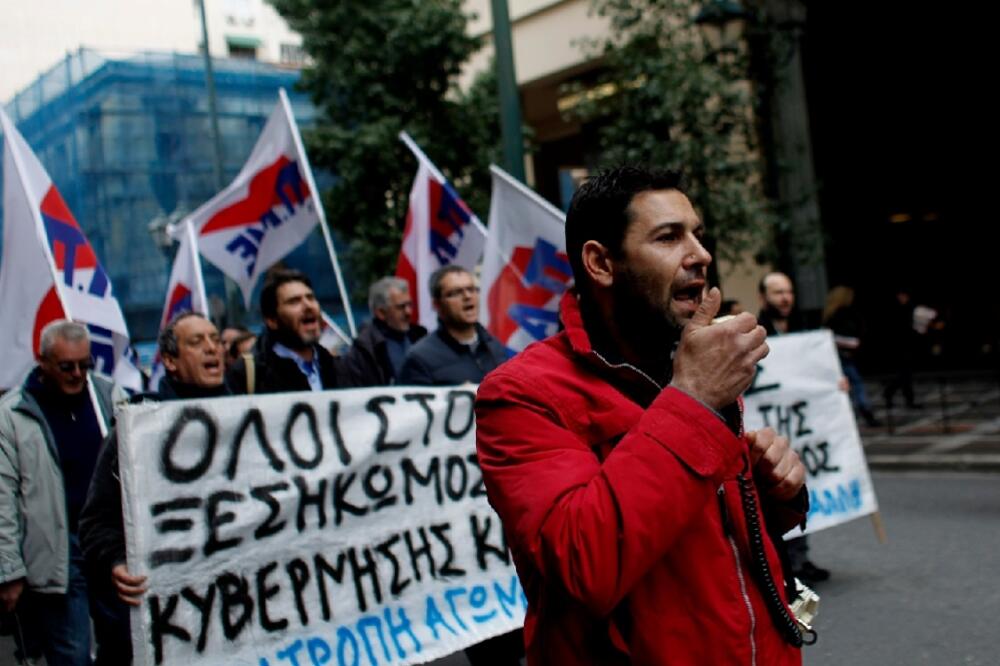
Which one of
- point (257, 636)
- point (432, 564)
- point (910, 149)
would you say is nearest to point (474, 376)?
point (432, 564)

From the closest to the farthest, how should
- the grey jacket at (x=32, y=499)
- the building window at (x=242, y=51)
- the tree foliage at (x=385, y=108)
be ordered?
the grey jacket at (x=32, y=499) → the tree foliage at (x=385, y=108) → the building window at (x=242, y=51)

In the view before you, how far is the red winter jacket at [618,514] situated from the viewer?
1.44 m

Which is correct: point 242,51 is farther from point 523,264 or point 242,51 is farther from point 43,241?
point 43,241

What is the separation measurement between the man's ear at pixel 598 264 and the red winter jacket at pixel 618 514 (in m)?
0.08

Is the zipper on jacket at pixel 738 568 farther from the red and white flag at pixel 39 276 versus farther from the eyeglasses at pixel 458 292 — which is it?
the red and white flag at pixel 39 276

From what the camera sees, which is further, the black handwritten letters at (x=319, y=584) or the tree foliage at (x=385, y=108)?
the tree foliage at (x=385, y=108)

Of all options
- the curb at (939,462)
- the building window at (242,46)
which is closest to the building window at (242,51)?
the building window at (242,46)

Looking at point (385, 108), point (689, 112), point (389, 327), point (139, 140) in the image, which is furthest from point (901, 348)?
point (139, 140)

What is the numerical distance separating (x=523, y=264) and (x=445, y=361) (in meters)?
1.83

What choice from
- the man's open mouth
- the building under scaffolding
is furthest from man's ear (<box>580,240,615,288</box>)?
the building under scaffolding

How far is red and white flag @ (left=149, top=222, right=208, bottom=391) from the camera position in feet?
25.5

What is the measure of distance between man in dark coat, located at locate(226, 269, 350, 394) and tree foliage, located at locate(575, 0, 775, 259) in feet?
23.7

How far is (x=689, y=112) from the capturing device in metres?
12.1

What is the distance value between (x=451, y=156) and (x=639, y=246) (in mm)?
14525
